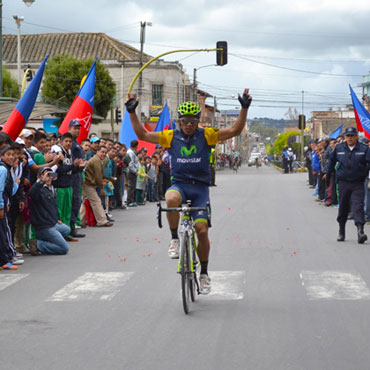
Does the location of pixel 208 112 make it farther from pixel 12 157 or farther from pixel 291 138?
pixel 12 157

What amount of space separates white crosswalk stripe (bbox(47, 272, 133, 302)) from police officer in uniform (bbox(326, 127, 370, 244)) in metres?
4.99

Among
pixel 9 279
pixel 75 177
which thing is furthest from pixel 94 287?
pixel 75 177

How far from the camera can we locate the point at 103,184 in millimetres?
18109

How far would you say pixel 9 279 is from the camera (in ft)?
33.2

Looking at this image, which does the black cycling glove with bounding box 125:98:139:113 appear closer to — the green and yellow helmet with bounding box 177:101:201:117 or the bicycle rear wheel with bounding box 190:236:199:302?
the green and yellow helmet with bounding box 177:101:201:117

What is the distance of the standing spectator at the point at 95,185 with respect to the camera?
16.9 m

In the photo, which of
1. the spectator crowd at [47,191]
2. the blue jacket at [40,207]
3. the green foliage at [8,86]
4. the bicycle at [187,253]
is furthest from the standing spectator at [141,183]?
the green foliage at [8,86]

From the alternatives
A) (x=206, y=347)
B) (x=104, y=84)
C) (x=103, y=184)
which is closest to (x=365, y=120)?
(x=103, y=184)

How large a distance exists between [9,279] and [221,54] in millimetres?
24582

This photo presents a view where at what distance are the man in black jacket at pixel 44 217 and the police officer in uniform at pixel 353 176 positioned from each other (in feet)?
16.1

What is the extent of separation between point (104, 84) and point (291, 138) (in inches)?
3694

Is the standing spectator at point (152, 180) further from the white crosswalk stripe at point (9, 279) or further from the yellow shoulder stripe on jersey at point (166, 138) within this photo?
the yellow shoulder stripe on jersey at point (166, 138)

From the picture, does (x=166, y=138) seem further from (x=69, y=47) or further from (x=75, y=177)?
(x=69, y=47)

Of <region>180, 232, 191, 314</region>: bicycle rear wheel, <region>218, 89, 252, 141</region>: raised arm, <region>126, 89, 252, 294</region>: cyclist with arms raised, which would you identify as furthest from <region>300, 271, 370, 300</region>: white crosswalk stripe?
<region>218, 89, 252, 141</region>: raised arm
